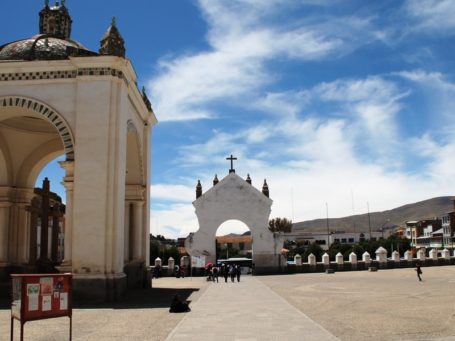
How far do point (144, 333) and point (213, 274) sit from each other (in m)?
19.1

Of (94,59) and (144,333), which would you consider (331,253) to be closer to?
(94,59)

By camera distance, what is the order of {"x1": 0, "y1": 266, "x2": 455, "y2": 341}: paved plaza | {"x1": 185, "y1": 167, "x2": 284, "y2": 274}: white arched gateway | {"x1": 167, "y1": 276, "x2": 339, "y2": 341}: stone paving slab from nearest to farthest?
1. {"x1": 167, "y1": 276, "x2": 339, "y2": 341}: stone paving slab
2. {"x1": 0, "y1": 266, "x2": 455, "y2": 341}: paved plaza
3. {"x1": 185, "y1": 167, "x2": 284, "y2": 274}: white arched gateway

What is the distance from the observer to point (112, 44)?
1620cm

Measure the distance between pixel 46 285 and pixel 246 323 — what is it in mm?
4439

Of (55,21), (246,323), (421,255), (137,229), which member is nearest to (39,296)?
(246,323)

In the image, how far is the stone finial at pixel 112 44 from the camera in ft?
52.9

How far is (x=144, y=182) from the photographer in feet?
69.8

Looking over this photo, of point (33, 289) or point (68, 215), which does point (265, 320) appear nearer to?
point (33, 289)

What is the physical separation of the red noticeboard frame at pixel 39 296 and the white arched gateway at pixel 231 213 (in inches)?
1113

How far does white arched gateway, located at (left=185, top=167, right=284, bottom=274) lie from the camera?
1421 inches

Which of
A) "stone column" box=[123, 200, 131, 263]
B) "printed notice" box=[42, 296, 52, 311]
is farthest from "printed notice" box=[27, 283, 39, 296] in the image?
"stone column" box=[123, 200, 131, 263]

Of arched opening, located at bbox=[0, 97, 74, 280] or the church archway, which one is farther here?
arched opening, located at bbox=[0, 97, 74, 280]

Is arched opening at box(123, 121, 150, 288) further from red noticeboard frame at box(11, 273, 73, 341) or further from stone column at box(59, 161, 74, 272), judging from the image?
red noticeboard frame at box(11, 273, 73, 341)

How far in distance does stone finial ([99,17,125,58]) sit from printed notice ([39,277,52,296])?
9931mm
